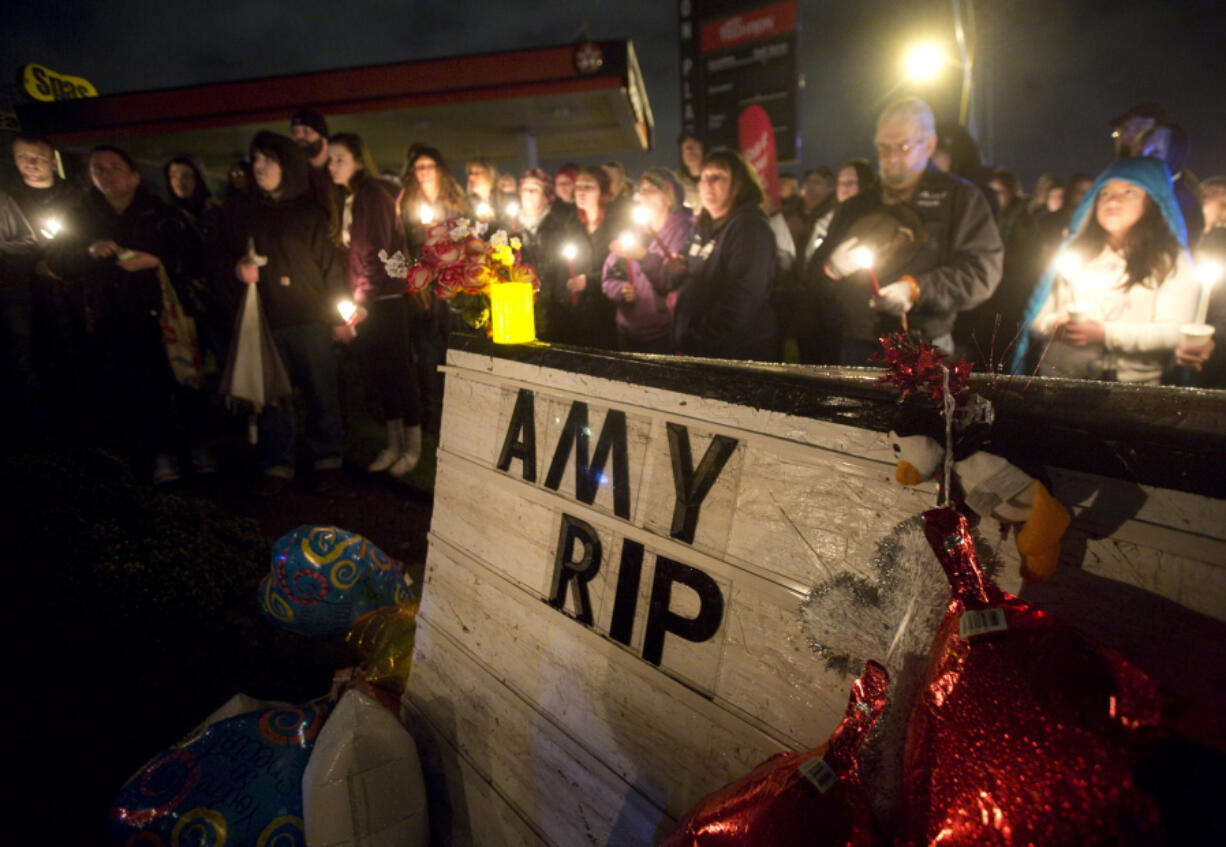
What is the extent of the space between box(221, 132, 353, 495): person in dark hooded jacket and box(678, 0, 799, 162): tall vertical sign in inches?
378

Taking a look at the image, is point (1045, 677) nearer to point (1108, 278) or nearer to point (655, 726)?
point (655, 726)

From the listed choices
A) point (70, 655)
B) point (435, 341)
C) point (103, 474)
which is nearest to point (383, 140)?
point (435, 341)

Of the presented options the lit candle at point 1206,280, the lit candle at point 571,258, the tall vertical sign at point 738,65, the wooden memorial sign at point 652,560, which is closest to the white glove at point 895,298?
the lit candle at point 1206,280

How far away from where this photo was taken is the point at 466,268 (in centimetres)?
217

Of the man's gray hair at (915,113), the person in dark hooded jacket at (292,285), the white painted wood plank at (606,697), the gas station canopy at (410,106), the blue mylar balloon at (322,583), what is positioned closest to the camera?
the white painted wood plank at (606,697)

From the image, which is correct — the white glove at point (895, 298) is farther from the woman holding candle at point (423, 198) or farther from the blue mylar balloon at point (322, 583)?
the woman holding candle at point (423, 198)

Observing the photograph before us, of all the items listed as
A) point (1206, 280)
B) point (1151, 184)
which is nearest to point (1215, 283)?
point (1151, 184)

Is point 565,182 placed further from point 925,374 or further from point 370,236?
point 925,374

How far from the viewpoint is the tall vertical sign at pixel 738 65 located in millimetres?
10828

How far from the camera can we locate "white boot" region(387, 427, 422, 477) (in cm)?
471

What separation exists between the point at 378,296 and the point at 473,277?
2.59m

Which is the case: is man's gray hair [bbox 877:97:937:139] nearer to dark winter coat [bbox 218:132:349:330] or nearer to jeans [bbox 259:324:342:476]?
→ dark winter coat [bbox 218:132:349:330]

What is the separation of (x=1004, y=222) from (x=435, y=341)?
5785mm

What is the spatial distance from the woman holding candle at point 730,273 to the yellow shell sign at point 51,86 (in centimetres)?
1786
